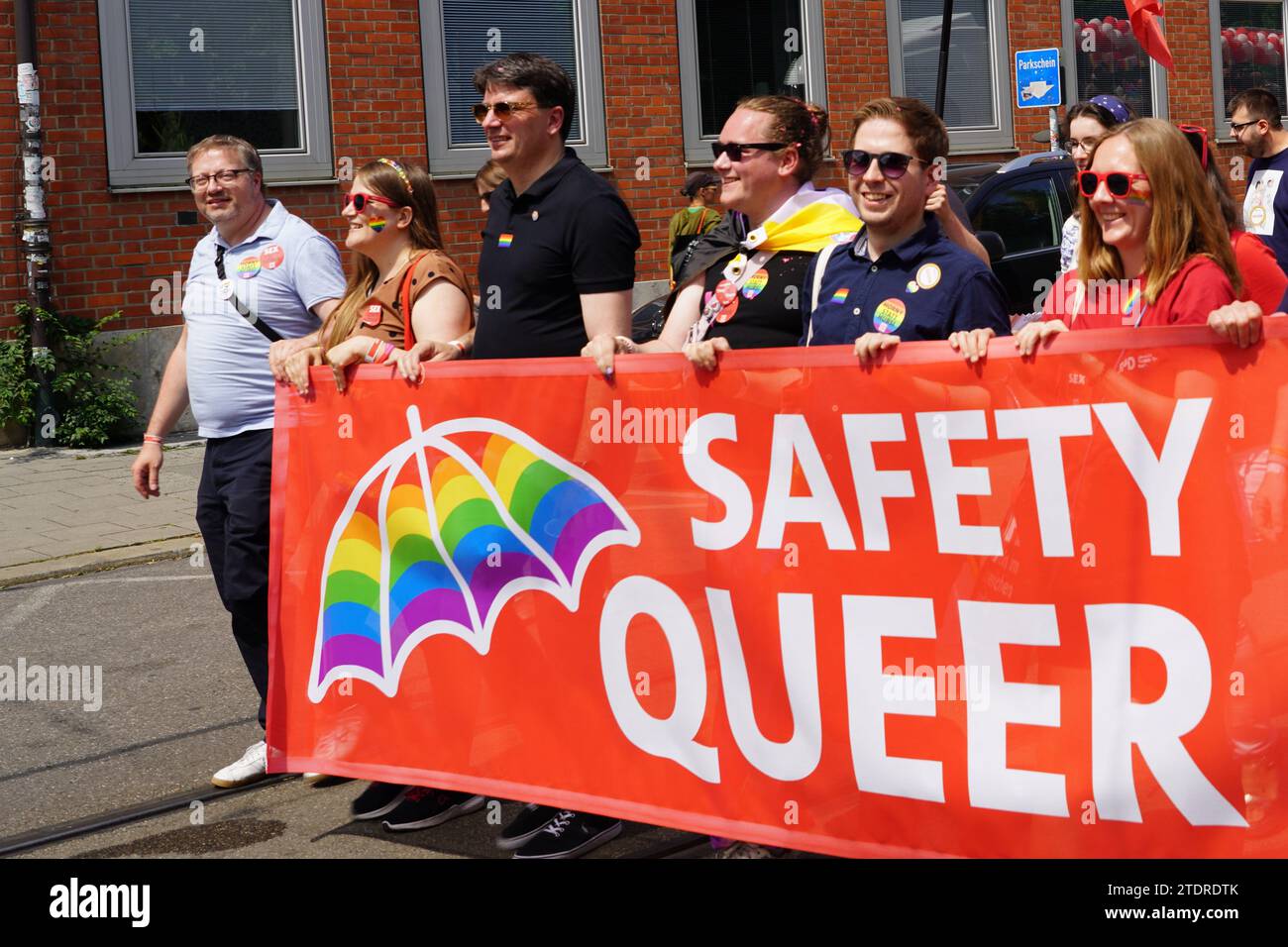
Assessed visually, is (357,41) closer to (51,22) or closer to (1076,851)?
(51,22)

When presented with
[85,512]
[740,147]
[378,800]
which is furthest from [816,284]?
[85,512]

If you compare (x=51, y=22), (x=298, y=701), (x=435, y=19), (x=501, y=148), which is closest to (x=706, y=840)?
(x=298, y=701)

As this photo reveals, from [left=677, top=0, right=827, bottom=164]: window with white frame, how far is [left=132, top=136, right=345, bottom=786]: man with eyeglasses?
10.7 metres

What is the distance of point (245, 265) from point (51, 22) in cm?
811

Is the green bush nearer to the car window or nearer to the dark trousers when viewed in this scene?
the car window

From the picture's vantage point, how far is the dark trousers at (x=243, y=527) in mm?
5109

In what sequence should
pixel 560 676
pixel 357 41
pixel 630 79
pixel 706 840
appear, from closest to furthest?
1. pixel 560 676
2. pixel 706 840
3. pixel 357 41
4. pixel 630 79

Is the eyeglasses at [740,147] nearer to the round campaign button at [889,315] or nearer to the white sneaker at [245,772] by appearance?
the round campaign button at [889,315]

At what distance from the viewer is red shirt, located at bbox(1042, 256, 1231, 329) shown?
3.62 meters

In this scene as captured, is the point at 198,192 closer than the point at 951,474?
No

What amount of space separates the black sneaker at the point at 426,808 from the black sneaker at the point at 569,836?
0.44 m

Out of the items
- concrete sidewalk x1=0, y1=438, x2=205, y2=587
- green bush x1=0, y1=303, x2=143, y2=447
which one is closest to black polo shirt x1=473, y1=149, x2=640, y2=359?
concrete sidewalk x1=0, y1=438, x2=205, y2=587

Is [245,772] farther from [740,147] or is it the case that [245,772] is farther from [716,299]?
[740,147]

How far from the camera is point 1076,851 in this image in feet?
11.3
